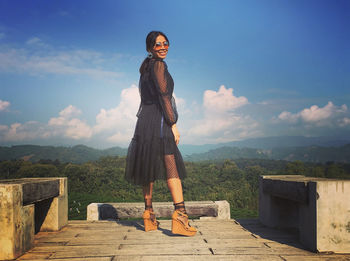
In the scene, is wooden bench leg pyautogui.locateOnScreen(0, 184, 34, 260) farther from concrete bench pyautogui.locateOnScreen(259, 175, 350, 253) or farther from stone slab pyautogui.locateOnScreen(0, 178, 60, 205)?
concrete bench pyautogui.locateOnScreen(259, 175, 350, 253)

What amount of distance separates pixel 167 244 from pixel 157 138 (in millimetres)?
1182

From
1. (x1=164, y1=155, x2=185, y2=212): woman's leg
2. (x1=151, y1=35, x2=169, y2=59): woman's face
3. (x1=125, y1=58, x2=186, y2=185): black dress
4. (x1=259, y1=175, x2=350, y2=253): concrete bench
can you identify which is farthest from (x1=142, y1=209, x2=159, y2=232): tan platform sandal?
(x1=151, y1=35, x2=169, y2=59): woman's face

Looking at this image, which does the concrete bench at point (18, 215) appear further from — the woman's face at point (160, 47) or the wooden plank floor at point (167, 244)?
the woman's face at point (160, 47)

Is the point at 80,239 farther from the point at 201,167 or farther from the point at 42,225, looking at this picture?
the point at 201,167

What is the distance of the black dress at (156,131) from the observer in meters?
3.46

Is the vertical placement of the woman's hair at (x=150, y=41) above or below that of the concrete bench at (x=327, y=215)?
above

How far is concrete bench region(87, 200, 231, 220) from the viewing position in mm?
4711

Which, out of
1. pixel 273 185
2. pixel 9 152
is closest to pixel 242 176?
pixel 273 185

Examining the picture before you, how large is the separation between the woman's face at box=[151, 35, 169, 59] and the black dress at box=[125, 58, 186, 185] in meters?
0.07

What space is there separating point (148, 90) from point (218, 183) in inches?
276

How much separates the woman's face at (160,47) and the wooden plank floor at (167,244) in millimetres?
2137

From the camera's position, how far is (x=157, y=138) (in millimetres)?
3514

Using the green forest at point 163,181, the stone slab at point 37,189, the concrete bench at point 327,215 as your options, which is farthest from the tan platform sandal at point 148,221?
the green forest at point 163,181

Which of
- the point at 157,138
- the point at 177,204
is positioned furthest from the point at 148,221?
the point at 157,138
